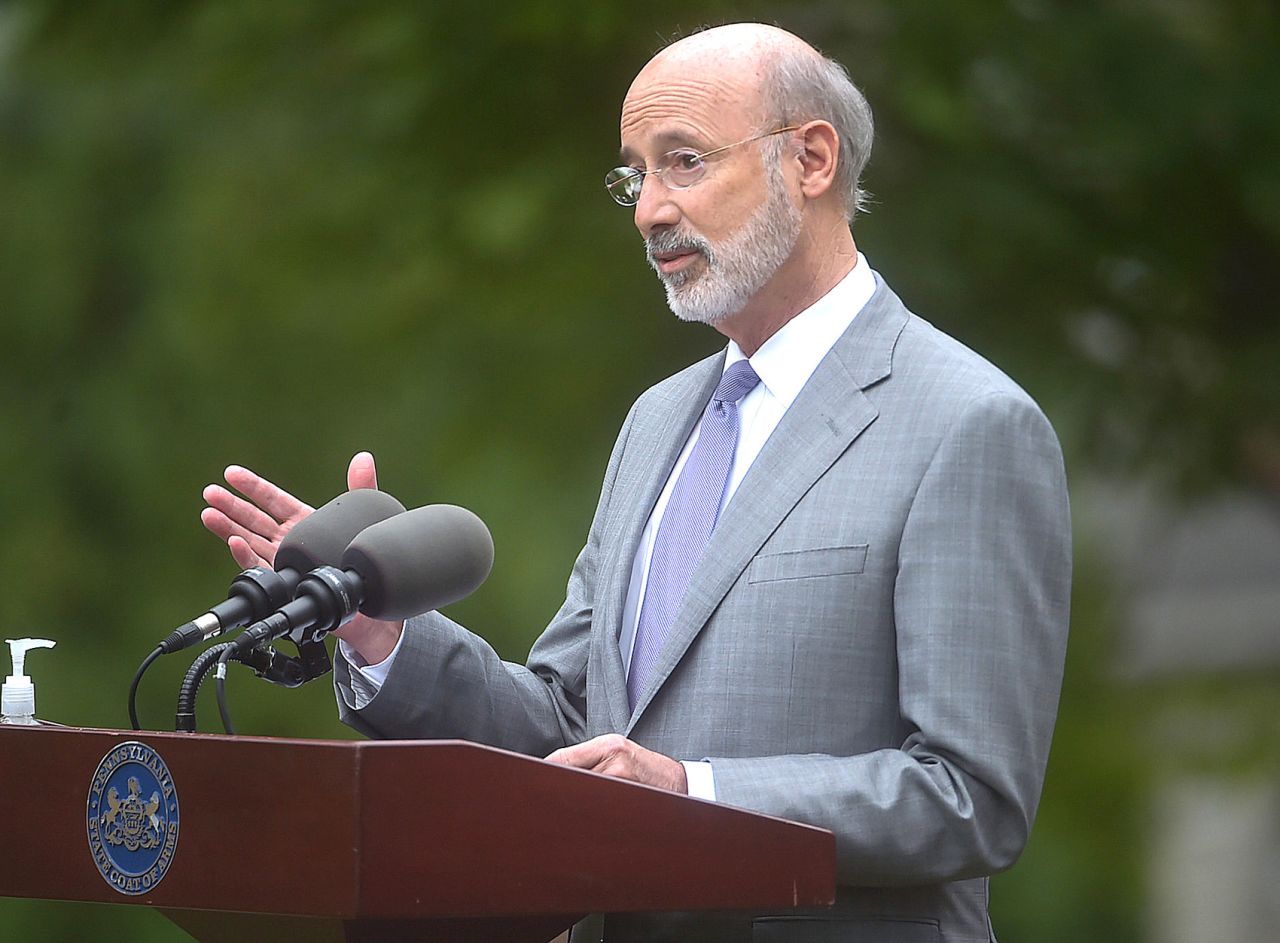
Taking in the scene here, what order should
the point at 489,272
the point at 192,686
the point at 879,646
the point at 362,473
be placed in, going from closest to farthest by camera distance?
the point at 192,686
the point at 879,646
the point at 362,473
the point at 489,272

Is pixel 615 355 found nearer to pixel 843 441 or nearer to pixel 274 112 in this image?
pixel 274 112

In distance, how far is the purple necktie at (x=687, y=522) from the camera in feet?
7.76

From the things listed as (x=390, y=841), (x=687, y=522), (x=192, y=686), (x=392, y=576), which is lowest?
(x=390, y=841)

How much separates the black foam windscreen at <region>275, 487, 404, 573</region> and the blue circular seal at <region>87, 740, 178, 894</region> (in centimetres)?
36

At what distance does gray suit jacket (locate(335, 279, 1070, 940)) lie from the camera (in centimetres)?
205

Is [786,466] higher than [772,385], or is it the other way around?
[772,385]

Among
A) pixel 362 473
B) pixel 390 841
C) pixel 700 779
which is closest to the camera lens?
pixel 390 841

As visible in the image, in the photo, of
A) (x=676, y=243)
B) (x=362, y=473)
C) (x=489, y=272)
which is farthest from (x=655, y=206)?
(x=489, y=272)

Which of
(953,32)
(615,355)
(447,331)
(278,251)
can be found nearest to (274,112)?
(278,251)

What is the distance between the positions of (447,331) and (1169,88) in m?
1.85

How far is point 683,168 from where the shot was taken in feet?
8.13

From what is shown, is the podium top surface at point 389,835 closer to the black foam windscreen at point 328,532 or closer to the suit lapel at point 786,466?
the black foam windscreen at point 328,532

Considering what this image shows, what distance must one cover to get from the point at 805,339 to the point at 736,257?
0.15 m

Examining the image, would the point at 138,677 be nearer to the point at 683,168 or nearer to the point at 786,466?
the point at 786,466
